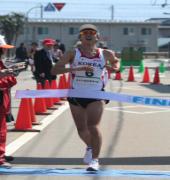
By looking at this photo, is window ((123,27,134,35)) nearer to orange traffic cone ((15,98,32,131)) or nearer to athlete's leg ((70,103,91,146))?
orange traffic cone ((15,98,32,131))

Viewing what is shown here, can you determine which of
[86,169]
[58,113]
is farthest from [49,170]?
[58,113]

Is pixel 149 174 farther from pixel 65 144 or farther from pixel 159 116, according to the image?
pixel 159 116

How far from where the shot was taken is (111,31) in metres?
118

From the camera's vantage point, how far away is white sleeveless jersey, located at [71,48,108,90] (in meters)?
7.62

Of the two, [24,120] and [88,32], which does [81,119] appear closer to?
[88,32]

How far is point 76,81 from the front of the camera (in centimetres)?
771

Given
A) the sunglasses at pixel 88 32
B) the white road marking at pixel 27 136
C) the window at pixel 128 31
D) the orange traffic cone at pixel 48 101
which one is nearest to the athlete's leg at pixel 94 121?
the sunglasses at pixel 88 32

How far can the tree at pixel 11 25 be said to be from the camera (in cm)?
8962

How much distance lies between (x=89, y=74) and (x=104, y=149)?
2.35 metres

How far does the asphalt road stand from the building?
102598 mm

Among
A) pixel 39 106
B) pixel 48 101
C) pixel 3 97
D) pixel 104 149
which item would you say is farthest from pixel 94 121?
pixel 48 101

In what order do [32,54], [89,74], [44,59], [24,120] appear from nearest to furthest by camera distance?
1. [89,74]
2. [24,120]
3. [44,59]
4. [32,54]

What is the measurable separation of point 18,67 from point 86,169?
1.65 m

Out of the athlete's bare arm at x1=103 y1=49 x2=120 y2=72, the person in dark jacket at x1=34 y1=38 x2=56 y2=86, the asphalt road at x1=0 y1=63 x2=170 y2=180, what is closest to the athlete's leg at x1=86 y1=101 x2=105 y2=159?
the asphalt road at x1=0 y1=63 x2=170 y2=180
